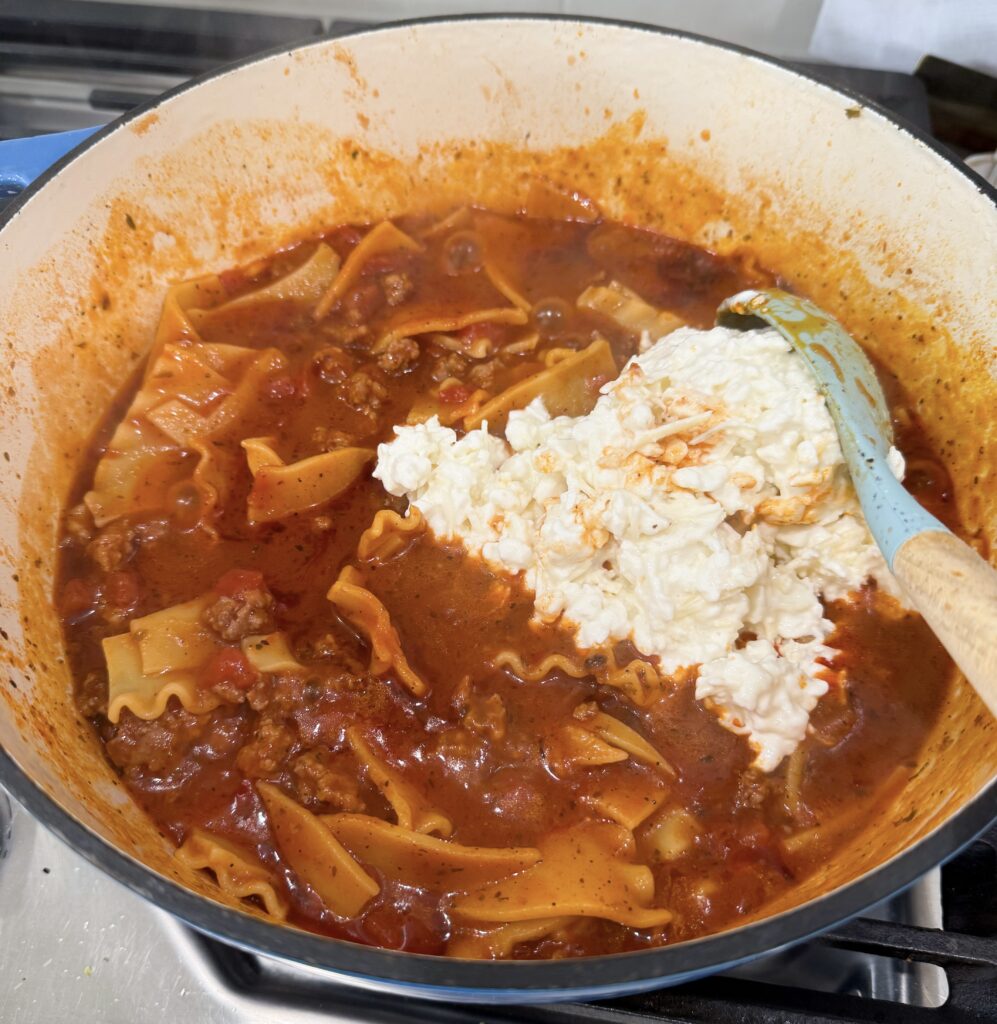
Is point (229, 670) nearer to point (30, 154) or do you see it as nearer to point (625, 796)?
point (625, 796)

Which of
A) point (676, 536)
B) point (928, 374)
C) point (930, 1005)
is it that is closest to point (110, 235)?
point (676, 536)

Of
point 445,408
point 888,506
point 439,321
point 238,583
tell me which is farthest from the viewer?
point 439,321

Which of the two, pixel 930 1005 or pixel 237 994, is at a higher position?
pixel 930 1005

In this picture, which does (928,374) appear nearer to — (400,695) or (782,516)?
(782,516)

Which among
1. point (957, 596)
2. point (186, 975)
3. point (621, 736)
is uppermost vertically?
point (957, 596)

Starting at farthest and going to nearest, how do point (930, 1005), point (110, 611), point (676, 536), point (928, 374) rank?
point (928, 374)
point (110, 611)
point (676, 536)
point (930, 1005)

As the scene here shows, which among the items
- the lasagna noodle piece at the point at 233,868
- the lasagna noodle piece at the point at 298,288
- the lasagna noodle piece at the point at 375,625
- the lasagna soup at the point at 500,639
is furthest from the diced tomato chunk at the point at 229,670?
the lasagna noodle piece at the point at 298,288

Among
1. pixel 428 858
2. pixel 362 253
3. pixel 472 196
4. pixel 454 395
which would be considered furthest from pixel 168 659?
pixel 472 196
